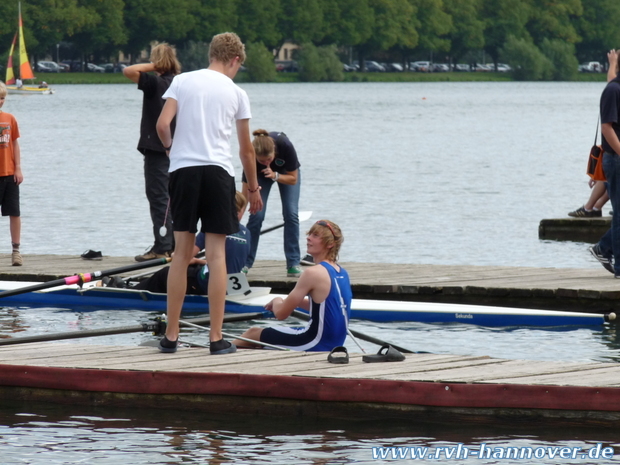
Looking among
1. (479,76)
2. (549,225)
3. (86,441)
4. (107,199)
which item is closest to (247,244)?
(86,441)

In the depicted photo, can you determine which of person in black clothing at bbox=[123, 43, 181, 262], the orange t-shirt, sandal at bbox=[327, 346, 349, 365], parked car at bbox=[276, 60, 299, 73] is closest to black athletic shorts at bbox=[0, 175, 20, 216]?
the orange t-shirt

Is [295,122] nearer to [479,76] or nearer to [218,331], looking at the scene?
[218,331]

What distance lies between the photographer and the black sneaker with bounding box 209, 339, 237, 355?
27.0ft

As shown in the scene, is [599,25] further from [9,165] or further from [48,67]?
[9,165]

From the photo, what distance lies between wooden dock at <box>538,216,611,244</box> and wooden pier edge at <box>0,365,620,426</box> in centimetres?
1165

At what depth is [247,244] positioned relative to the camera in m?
11.1

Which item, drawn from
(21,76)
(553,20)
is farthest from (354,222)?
(553,20)

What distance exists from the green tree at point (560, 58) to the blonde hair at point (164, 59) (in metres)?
143

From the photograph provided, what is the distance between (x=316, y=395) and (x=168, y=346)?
4.23 ft

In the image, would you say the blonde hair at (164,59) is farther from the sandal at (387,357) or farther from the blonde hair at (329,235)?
the sandal at (387,357)

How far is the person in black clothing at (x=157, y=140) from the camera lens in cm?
1180

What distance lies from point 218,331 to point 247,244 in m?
3.02

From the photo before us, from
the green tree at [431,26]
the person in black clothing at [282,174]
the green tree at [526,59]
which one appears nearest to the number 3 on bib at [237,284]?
the person in black clothing at [282,174]

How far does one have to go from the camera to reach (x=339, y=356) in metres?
7.84
